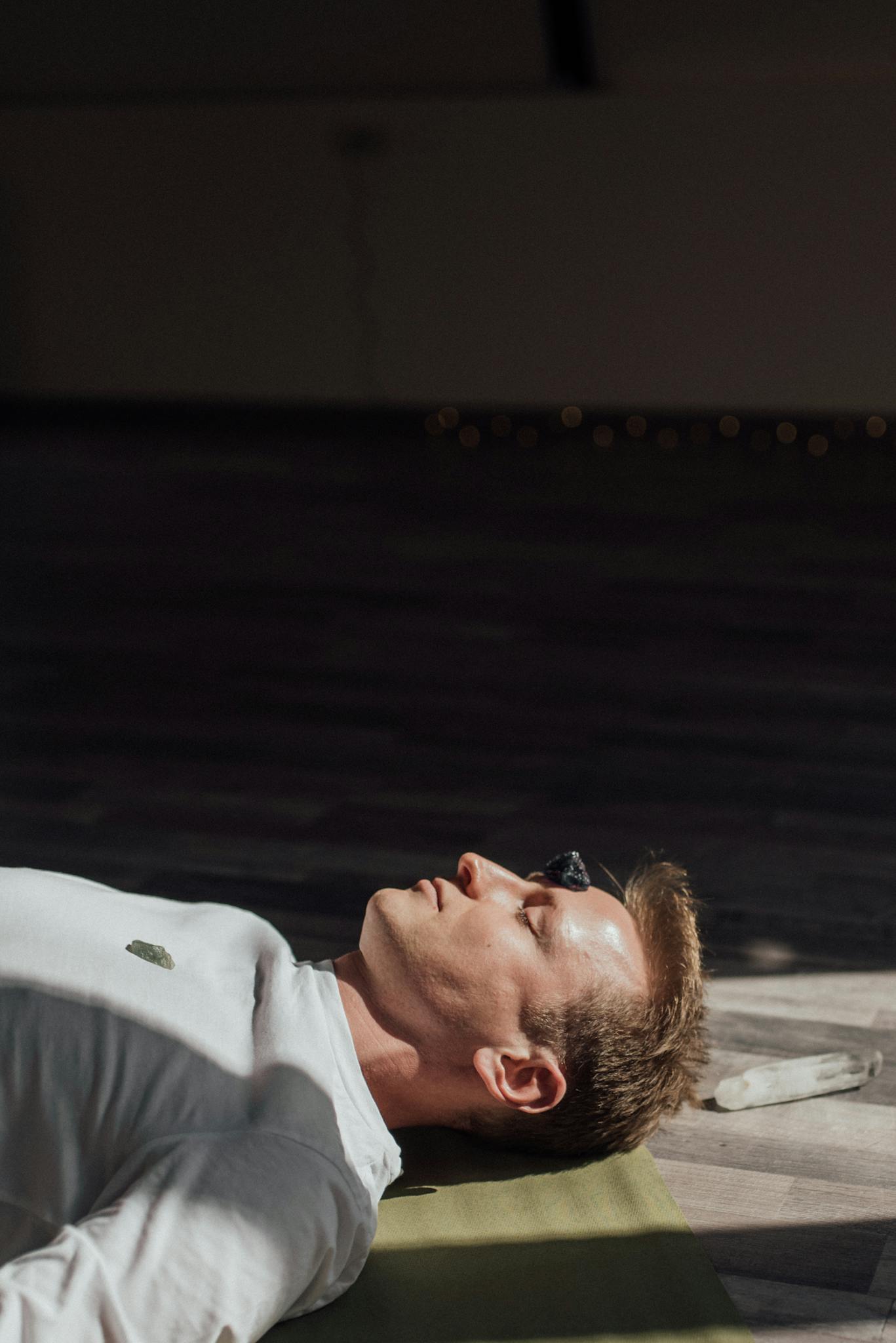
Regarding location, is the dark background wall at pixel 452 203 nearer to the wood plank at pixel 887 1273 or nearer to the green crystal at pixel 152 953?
the wood plank at pixel 887 1273

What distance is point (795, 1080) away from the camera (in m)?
1.94

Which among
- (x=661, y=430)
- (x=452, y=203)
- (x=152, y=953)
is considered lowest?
(x=152, y=953)

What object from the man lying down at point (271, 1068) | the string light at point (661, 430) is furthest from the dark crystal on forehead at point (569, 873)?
the string light at point (661, 430)

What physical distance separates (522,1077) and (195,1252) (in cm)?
44

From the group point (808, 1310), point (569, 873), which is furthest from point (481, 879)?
point (808, 1310)

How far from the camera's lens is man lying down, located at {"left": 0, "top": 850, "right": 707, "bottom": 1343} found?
4.34ft

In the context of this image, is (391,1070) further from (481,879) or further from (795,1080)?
(795,1080)

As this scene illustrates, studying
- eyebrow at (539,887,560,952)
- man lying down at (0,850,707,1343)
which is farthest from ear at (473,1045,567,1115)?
eyebrow at (539,887,560,952)

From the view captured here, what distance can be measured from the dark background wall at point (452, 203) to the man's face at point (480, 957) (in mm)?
4601

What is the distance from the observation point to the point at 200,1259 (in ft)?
4.32

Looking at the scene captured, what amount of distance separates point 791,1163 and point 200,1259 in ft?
2.66

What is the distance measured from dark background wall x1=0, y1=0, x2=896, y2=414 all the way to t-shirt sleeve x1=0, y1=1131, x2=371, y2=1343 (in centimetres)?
498

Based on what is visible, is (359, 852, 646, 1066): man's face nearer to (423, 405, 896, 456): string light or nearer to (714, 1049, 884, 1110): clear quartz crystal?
(714, 1049, 884, 1110): clear quartz crystal

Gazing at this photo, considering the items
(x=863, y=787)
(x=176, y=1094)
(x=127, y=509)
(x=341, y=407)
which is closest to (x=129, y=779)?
(x=863, y=787)
